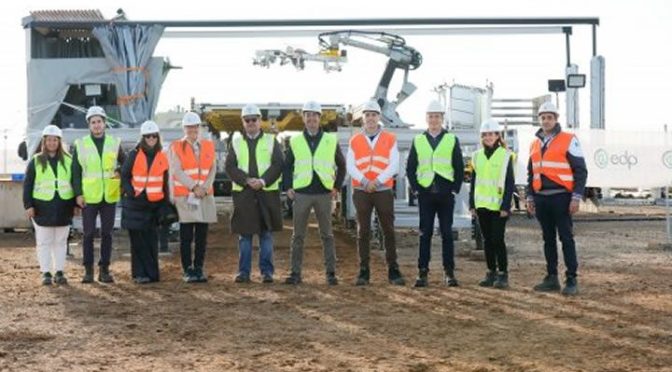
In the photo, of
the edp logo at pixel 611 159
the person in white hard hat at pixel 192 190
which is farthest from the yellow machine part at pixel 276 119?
the person in white hard hat at pixel 192 190

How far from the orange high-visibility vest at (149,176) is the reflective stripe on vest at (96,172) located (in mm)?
267

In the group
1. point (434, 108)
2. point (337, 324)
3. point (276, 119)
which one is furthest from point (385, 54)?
point (337, 324)

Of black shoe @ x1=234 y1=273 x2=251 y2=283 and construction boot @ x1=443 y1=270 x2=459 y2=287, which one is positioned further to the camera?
black shoe @ x1=234 y1=273 x2=251 y2=283

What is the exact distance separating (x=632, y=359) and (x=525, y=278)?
13.9 feet

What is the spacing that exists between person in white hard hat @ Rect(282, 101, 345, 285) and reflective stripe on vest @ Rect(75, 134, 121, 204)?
1799mm

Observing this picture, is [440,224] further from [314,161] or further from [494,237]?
[314,161]

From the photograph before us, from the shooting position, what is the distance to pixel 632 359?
17.3 ft

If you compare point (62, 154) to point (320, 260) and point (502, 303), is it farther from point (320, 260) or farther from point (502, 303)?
point (502, 303)

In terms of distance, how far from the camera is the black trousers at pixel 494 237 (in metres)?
8.66

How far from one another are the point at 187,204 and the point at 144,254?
0.67m

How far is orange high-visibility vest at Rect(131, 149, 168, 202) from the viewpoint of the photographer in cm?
908

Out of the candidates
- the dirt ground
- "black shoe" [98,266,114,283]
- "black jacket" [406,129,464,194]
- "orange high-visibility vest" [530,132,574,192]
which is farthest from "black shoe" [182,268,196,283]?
"orange high-visibility vest" [530,132,574,192]

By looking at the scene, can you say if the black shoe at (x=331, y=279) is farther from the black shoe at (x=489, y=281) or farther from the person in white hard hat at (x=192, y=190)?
the black shoe at (x=489, y=281)

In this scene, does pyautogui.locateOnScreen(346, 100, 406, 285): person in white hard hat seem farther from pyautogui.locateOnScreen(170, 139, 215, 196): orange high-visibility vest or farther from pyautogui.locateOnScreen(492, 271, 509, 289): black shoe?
pyautogui.locateOnScreen(170, 139, 215, 196): orange high-visibility vest
